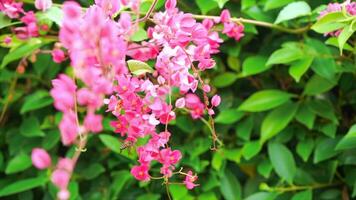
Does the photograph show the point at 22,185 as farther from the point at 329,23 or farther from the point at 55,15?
the point at 329,23

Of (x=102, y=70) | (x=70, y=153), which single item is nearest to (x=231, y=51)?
(x=70, y=153)

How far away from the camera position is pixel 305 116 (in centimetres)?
132

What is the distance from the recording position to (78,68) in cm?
54

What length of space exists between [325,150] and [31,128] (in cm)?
72

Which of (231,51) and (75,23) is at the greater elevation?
(75,23)

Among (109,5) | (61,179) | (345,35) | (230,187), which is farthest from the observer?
(230,187)

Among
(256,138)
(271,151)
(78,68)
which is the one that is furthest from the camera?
(256,138)

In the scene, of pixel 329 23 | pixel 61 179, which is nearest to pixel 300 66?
pixel 329 23

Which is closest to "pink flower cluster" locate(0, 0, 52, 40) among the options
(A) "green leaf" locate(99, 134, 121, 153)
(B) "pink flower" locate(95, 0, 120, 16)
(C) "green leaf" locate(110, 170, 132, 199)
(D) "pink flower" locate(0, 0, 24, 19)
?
(D) "pink flower" locate(0, 0, 24, 19)

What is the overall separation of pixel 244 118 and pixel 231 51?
0.55ft

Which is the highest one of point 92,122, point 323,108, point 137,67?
point 92,122

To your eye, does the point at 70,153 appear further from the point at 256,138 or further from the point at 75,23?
the point at 75,23

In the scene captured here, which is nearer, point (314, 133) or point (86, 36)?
point (86, 36)

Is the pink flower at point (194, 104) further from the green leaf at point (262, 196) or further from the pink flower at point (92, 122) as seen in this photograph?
the pink flower at point (92, 122)
